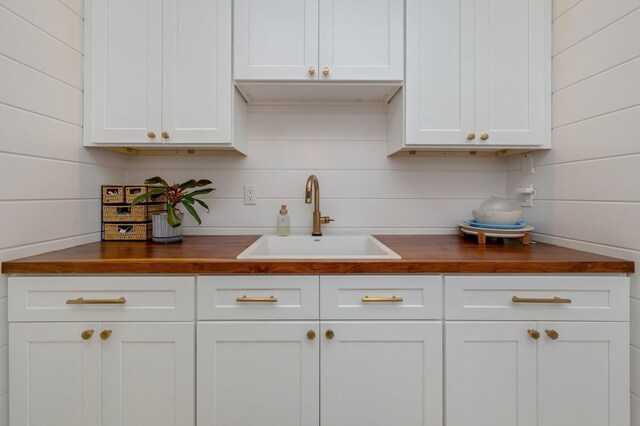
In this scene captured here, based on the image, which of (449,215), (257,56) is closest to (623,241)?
(449,215)

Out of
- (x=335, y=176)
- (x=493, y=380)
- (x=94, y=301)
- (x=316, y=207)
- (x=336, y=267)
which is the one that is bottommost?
(x=493, y=380)

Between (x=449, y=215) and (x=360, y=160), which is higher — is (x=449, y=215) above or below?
below

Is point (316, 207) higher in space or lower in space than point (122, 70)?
lower

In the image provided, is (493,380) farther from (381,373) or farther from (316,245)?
(316,245)

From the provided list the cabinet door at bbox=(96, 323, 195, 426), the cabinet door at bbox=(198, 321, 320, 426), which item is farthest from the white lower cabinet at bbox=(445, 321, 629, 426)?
the cabinet door at bbox=(96, 323, 195, 426)

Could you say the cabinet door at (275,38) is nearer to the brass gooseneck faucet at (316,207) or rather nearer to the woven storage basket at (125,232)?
the brass gooseneck faucet at (316,207)

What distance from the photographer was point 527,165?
164 cm

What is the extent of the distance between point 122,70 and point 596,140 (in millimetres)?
1977

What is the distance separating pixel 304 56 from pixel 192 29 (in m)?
0.50

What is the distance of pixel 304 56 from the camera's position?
1.44m

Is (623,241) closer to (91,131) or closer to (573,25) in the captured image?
(573,25)

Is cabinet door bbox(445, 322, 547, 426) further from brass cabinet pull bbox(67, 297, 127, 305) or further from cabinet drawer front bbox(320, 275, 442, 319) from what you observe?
brass cabinet pull bbox(67, 297, 127, 305)

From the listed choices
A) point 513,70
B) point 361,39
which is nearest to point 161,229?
point 361,39

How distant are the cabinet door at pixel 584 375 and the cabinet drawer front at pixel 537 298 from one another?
44mm
